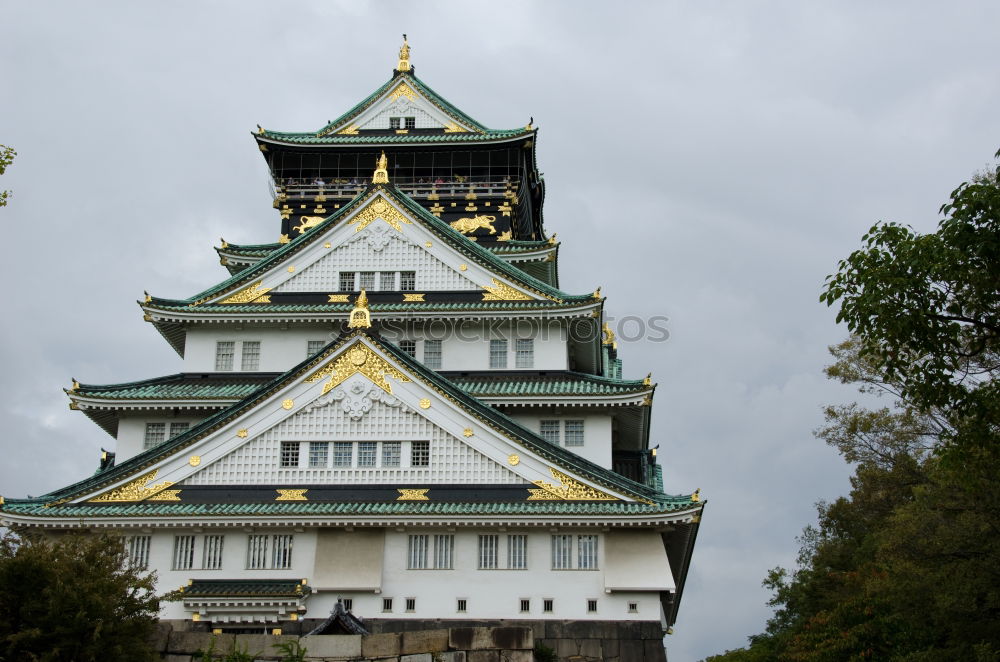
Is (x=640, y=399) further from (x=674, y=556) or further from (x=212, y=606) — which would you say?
(x=212, y=606)

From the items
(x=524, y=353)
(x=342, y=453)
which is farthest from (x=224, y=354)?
(x=524, y=353)

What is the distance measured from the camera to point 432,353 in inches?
1467

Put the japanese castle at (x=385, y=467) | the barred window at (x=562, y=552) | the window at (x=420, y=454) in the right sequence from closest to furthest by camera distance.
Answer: the japanese castle at (x=385, y=467)
the barred window at (x=562, y=552)
the window at (x=420, y=454)

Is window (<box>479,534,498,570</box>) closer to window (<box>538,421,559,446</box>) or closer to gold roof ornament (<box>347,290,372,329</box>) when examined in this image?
window (<box>538,421,559,446</box>)

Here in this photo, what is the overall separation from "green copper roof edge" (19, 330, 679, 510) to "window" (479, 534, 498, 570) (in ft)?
8.86

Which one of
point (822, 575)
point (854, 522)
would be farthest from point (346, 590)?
point (854, 522)

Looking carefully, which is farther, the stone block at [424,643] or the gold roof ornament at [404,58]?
the gold roof ornament at [404,58]

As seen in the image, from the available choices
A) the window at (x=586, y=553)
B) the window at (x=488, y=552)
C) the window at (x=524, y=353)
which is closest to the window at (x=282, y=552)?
the window at (x=488, y=552)

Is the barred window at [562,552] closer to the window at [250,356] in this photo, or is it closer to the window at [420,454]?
the window at [420,454]

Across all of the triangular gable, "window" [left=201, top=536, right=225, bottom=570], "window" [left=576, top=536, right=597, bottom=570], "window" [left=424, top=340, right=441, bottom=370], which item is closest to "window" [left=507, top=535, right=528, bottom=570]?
the triangular gable

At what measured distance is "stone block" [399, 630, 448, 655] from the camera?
22.2 m

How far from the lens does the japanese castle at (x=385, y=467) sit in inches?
1171

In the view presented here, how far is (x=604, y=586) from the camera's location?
29625mm

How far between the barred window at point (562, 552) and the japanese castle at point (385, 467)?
6cm
